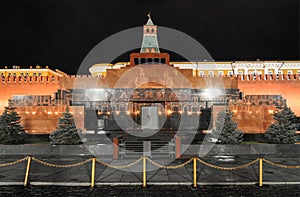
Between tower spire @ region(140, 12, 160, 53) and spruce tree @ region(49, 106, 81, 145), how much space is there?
28383mm

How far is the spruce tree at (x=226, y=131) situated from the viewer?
1681cm

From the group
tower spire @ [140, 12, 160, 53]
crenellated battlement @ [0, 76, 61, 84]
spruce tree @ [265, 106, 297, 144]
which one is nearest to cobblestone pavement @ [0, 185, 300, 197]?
spruce tree @ [265, 106, 297, 144]

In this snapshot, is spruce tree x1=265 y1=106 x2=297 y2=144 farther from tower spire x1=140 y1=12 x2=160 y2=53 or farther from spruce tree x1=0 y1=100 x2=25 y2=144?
tower spire x1=140 y1=12 x2=160 y2=53

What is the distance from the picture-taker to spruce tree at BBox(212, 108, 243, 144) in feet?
55.2

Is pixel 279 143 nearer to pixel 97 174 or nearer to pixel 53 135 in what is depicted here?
pixel 97 174

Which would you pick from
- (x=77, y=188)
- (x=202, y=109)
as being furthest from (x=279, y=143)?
(x=77, y=188)

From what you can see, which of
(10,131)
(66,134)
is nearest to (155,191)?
(66,134)

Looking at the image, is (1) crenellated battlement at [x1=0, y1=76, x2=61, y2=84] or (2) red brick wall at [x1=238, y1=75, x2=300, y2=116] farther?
(2) red brick wall at [x1=238, y1=75, x2=300, y2=116]

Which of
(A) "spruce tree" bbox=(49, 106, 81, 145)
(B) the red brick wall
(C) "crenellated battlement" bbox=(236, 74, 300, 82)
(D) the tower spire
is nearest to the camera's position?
(A) "spruce tree" bbox=(49, 106, 81, 145)

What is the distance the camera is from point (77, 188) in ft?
31.2

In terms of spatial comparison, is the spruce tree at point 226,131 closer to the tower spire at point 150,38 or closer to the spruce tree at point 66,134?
the spruce tree at point 66,134

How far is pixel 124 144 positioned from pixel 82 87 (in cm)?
1754

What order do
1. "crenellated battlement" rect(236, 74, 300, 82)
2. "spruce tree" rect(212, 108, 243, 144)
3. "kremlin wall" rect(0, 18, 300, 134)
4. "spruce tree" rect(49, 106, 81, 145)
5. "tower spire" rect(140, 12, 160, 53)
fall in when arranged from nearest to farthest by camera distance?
"spruce tree" rect(49, 106, 81, 145) < "spruce tree" rect(212, 108, 243, 144) < "kremlin wall" rect(0, 18, 300, 134) < "crenellated battlement" rect(236, 74, 300, 82) < "tower spire" rect(140, 12, 160, 53)

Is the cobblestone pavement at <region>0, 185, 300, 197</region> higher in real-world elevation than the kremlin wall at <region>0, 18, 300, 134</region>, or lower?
lower
